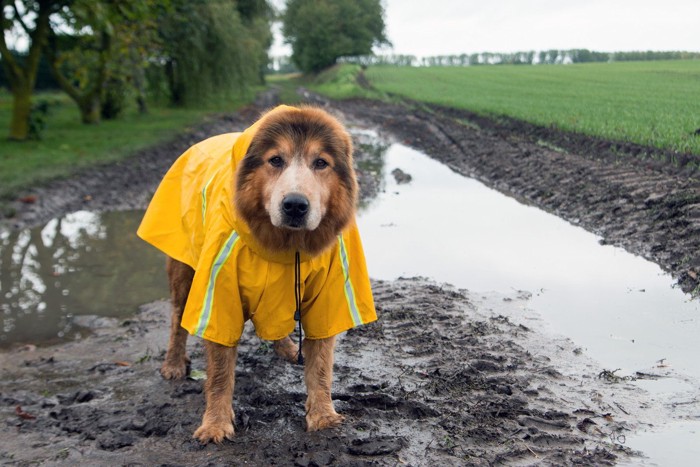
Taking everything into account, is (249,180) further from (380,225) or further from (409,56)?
(409,56)

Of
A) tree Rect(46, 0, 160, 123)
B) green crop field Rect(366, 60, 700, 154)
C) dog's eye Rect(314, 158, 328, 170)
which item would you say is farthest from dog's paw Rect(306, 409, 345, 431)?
tree Rect(46, 0, 160, 123)

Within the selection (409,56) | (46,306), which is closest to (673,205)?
(46,306)

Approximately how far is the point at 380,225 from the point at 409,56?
230 feet

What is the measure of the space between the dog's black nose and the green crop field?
975 cm

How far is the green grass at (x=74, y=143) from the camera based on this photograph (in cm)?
1273

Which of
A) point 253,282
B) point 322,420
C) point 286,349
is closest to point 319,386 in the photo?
point 322,420

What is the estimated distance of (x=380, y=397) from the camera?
4539 mm

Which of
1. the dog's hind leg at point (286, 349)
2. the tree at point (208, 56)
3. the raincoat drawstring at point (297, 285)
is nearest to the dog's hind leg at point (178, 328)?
the dog's hind leg at point (286, 349)

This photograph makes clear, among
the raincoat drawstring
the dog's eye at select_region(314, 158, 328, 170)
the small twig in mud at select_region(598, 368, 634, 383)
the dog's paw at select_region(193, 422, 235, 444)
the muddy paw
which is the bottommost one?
the muddy paw

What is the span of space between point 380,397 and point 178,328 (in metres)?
1.74

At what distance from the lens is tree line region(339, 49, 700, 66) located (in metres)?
15.7

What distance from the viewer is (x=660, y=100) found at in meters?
15.1

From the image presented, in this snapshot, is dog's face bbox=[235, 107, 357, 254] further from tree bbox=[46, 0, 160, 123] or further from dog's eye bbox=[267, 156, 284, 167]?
tree bbox=[46, 0, 160, 123]

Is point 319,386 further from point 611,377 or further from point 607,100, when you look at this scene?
point 607,100
